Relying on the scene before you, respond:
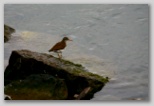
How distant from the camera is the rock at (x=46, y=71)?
2873 millimetres

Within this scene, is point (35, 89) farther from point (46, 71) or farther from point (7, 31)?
point (7, 31)

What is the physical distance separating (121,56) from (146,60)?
0.20m

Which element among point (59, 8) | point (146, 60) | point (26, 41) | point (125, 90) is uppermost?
point (59, 8)

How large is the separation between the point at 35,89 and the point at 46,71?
0.17 meters

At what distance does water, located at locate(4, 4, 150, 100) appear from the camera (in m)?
2.84

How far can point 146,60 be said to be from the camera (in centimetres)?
287

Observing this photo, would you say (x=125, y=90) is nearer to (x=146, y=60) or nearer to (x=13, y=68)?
(x=146, y=60)

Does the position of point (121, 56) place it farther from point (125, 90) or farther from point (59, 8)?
point (59, 8)

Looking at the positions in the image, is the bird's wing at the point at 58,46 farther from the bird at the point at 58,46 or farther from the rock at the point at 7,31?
the rock at the point at 7,31

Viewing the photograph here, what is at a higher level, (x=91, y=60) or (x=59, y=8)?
(x=59, y=8)

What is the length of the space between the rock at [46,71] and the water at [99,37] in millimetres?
58

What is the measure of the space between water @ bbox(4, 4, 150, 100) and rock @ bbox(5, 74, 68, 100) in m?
0.22

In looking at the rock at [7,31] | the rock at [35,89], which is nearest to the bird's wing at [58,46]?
the rock at [35,89]

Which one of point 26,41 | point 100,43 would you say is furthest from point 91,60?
point 26,41
